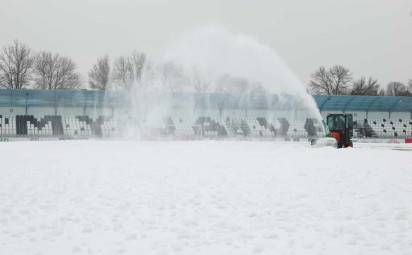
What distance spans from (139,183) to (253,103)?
3847 cm

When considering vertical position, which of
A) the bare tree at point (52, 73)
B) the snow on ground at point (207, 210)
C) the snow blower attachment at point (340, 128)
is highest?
the bare tree at point (52, 73)

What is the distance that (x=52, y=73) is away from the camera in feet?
218

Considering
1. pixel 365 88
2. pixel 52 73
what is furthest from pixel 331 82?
pixel 52 73

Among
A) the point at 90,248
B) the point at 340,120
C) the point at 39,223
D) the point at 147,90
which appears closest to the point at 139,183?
the point at 39,223

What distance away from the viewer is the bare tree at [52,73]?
2601 inches

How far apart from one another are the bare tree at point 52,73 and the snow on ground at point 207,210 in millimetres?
54714

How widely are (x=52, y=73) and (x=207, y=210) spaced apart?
62.6m

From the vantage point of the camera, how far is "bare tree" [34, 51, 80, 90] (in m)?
66.1

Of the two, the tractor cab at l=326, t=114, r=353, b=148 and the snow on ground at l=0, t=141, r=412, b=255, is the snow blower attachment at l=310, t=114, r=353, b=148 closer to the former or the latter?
the tractor cab at l=326, t=114, r=353, b=148

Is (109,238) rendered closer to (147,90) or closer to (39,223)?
(39,223)

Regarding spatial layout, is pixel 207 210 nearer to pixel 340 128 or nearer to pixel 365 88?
pixel 340 128

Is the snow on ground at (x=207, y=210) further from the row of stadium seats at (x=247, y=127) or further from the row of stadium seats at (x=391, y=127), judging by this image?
the row of stadium seats at (x=391, y=127)

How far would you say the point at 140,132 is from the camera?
40.5 metres

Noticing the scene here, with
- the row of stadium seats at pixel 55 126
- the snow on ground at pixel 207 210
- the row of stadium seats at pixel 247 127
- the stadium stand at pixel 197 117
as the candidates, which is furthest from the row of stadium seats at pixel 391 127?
the snow on ground at pixel 207 210
